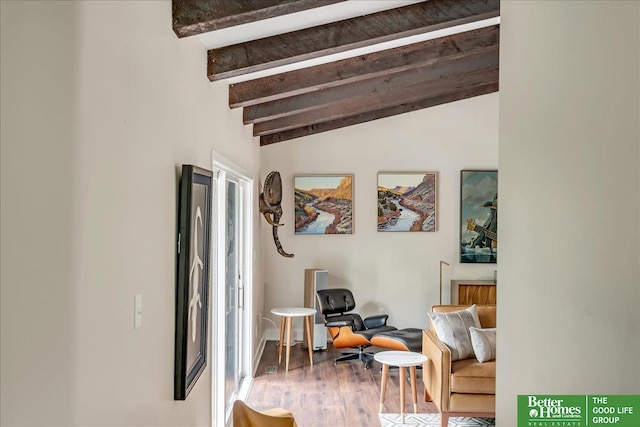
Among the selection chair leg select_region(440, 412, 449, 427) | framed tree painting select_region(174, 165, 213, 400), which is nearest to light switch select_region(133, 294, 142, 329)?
framed tree painting select_region(174, 165, 213, 400)

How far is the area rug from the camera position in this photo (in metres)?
4.50

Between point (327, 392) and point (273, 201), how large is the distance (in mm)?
2213

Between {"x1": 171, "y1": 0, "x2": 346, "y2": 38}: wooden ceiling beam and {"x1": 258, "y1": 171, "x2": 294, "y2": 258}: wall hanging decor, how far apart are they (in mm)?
4022

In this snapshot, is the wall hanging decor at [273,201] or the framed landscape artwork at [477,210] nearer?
the wall hanging decor at [273,201]

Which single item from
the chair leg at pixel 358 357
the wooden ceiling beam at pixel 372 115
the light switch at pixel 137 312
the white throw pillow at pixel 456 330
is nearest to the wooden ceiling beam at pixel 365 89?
the wooden ceiling beam at pixel 372 115

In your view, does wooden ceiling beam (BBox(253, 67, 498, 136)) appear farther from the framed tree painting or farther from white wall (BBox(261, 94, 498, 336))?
the framed tree painting

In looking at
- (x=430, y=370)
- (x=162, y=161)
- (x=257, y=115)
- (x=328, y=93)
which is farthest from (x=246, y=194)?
(x=162, y=161)

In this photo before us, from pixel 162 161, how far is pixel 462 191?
5.40 metres

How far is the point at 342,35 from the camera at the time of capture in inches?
125

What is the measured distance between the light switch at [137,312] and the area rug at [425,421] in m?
3.01

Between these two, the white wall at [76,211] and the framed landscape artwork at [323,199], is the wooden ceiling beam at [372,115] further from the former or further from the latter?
the white wall at [76,211]

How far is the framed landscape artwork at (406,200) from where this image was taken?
715 centimetres

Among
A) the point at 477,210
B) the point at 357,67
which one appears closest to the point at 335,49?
the point at 357,67

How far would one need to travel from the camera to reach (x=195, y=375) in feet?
9.03
